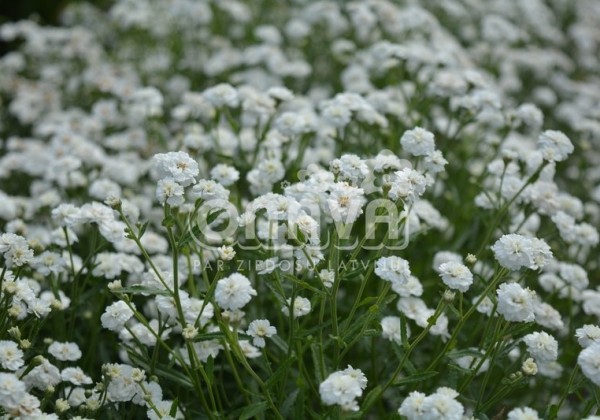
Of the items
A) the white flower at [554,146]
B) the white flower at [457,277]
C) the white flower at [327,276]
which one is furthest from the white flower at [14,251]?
the white flower at [554,146]

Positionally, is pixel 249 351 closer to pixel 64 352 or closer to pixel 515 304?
pixel 64 352

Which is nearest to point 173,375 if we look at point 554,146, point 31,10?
point 554,146

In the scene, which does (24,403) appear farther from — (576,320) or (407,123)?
(407,123)

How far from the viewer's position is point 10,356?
211 centimetres

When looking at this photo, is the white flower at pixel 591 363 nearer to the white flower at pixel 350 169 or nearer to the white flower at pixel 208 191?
the white flower at pixel 350 169

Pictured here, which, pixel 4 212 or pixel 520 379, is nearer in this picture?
pixel 520 379

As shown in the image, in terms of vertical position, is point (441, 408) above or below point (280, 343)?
above

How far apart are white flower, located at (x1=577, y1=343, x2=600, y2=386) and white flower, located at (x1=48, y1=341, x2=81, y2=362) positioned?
1674 mm

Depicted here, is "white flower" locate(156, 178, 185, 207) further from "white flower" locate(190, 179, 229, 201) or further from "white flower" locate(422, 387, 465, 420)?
"white flower" locate(422, 387, 465, 420)

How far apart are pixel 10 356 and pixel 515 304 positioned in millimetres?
1553

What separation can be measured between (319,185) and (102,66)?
9.93ft

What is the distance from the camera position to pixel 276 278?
223 centimetres

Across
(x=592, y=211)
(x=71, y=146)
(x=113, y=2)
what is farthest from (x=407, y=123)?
(x=113, y=2)

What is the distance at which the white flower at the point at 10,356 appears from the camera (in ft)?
6.86
